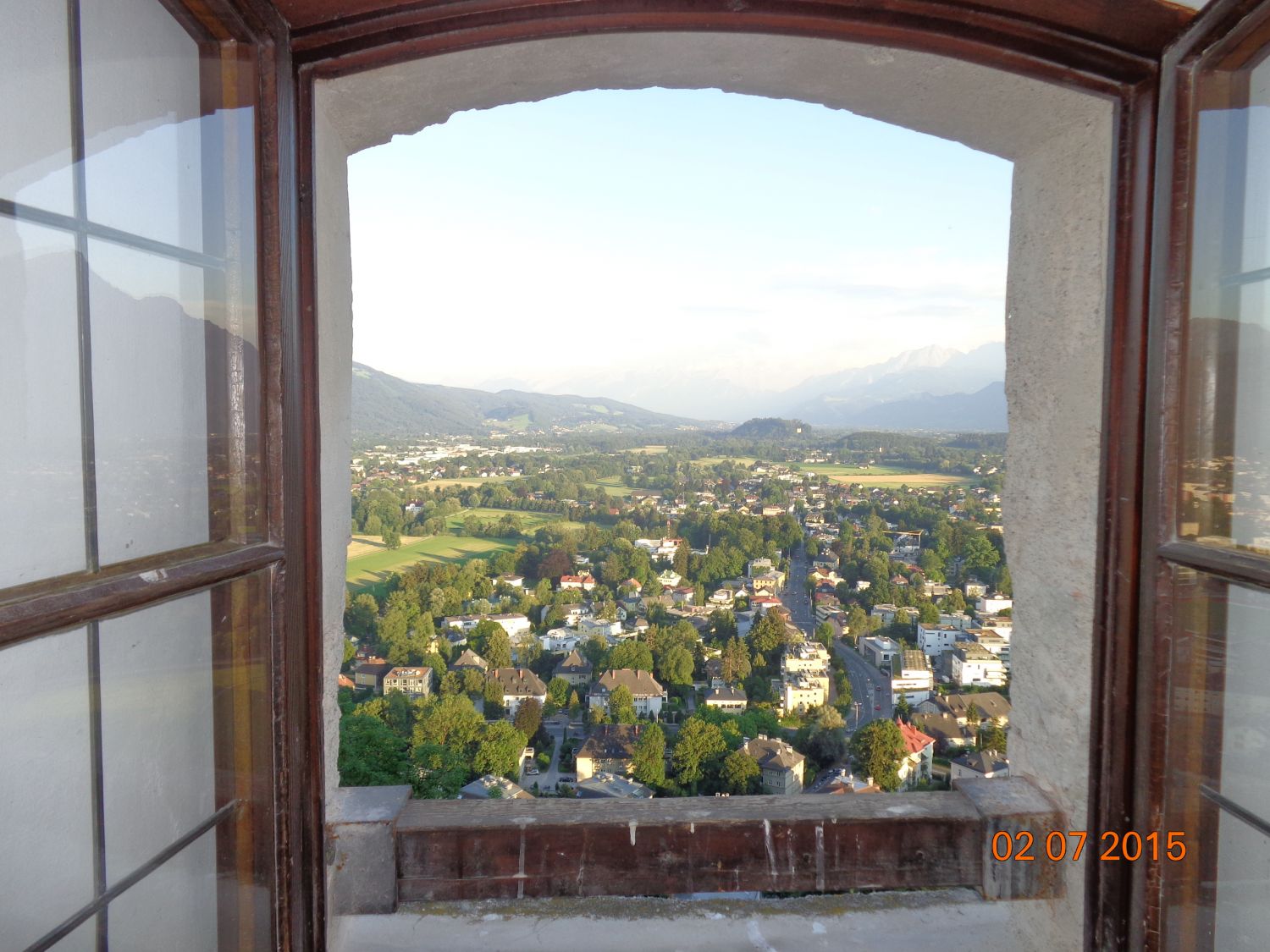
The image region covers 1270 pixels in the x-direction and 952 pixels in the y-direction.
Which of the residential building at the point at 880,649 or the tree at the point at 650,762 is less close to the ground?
the residential building at the point at 880,649

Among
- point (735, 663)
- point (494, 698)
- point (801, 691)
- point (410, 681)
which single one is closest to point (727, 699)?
point (735, 663)

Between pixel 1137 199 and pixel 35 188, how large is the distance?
1.57 meters

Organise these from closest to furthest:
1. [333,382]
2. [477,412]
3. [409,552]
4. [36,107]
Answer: [36,107]
[333,382]
[409,552]
[477,412]

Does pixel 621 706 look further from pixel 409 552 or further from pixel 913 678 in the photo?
pixel 409 552

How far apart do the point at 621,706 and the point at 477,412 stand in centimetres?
444

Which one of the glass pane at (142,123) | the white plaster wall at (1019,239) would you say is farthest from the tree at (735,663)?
the glass pane at (142,123)

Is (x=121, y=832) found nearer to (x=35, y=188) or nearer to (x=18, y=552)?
(x=18, y=552)

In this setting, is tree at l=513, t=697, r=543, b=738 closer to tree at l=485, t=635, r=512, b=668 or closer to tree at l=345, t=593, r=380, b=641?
tree at l=485, t=635, r=512, b=668

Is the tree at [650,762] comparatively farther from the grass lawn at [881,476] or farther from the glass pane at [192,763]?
the grass lawn at [881,476]

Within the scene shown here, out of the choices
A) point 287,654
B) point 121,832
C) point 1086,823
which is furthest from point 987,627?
point 121,832

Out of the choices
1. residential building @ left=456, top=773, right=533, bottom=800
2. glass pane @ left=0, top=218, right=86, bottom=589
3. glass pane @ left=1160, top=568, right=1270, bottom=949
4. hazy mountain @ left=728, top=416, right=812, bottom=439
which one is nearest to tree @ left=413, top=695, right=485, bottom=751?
residential building @ left=456, top=773, right=533, bottom=800

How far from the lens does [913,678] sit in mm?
2547

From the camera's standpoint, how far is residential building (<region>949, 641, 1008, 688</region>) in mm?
2332

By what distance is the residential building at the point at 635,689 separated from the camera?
2605 millimetres
